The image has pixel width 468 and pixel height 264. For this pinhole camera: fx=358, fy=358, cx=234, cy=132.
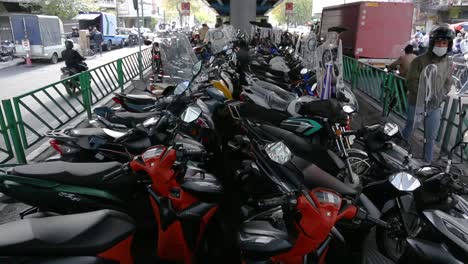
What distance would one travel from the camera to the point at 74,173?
8.92 ft

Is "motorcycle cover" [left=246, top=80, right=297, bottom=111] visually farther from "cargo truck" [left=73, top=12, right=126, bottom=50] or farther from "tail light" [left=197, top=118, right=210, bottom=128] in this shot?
"cargo truck" [left=73, top=12, right=126, bottom=50]

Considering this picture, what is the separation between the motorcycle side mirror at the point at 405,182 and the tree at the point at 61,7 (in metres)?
32.4

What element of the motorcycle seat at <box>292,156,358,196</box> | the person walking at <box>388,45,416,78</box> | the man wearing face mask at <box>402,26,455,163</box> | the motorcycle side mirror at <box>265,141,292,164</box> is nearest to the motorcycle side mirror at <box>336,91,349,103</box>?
the man wearing face mask at <box>402,26,455,163</box>

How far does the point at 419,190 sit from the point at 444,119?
3.28m

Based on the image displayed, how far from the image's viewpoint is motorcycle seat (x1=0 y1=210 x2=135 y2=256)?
169 centimetres

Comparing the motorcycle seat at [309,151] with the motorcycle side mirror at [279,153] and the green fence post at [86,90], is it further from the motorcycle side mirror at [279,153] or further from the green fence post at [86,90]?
the green fence post at [86,90]

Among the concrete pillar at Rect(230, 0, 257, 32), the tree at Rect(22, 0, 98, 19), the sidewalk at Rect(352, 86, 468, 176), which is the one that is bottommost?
the sidewalk at Rect(352, 86, 468, 176)

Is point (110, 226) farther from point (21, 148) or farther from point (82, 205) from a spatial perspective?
point (21, 148)

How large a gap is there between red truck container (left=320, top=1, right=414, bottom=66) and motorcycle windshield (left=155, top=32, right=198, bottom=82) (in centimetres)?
705

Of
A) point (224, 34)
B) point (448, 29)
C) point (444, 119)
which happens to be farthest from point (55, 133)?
point (224, 34)

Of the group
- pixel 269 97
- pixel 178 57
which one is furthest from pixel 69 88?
pixel 269 97

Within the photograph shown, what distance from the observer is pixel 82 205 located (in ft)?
8.91

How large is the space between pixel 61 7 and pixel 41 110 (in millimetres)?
29071

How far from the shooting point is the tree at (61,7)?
29188 millimetres
